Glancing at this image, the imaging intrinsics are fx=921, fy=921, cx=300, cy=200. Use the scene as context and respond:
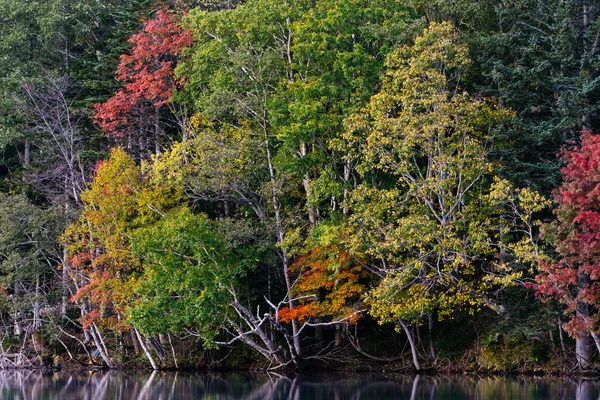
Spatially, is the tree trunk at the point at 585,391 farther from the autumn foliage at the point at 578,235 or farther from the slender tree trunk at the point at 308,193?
the slender tree trunk at the point at 308,193

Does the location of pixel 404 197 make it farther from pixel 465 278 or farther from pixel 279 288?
pixel 279 288

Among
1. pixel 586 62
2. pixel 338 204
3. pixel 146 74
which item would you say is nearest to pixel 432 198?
pixel 338 204

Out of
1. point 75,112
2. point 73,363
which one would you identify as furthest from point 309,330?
point 75,112

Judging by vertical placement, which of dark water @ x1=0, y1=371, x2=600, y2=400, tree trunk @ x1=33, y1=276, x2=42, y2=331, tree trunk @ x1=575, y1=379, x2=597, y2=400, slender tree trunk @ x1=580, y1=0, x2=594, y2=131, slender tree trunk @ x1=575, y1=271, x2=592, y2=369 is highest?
slender tree trunk @ x1=580, y1=0, x2=594, y2=131

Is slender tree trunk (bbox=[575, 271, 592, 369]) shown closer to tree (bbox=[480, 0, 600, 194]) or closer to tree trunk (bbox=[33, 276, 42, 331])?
tree (bbox=[480, 0, 600, 194])

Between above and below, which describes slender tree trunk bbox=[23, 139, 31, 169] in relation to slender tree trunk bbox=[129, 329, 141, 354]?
above

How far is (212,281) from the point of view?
30656 mm

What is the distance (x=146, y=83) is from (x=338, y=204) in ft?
32.4

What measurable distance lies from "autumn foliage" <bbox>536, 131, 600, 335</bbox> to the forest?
0.08 meters

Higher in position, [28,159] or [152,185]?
[28,159]

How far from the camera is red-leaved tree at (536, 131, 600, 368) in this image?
24.7 metres

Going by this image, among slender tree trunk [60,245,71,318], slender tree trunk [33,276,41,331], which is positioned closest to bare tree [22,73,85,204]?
slender tree trunk [60,245,71,318]

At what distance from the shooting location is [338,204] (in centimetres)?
3334

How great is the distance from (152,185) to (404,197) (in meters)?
9.72
